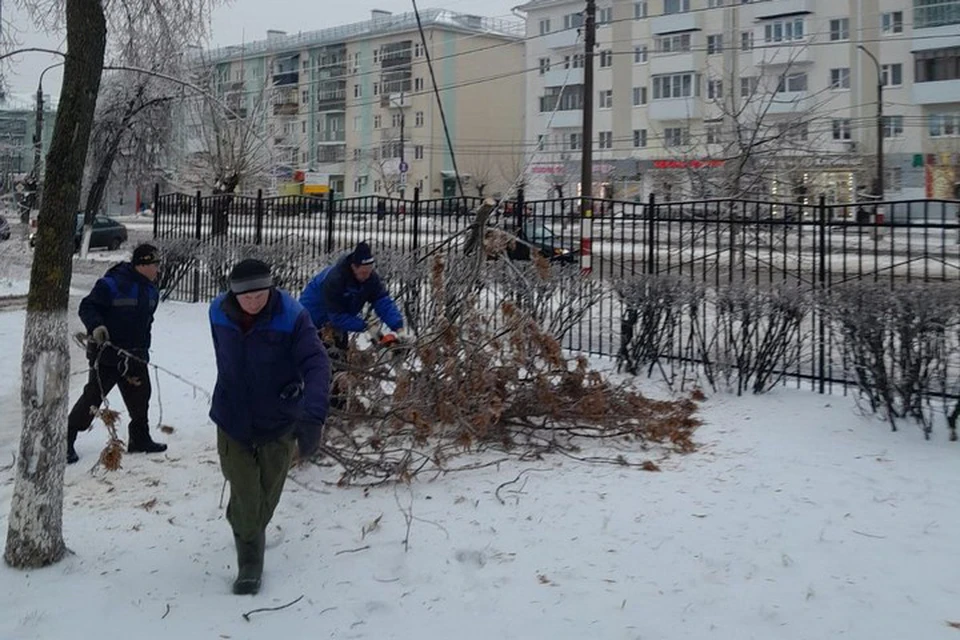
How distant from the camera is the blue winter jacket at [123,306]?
6.66m

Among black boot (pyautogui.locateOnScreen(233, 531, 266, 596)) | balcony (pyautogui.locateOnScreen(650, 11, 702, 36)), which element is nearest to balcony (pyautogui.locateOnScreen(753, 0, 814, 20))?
balcony (pyautogui.locateOnScreen(650, 11, 702, 36))

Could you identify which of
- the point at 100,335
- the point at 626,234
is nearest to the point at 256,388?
the point at 100,335

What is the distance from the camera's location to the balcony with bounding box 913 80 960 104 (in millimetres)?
40438

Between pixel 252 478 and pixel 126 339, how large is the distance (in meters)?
2.65

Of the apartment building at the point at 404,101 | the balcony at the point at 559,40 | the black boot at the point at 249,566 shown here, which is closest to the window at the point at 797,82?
the balcony at the point at 559,40


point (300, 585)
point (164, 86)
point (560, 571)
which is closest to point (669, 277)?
point (560, 571)

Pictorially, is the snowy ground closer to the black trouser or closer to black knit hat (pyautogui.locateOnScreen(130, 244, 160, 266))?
the black trouser

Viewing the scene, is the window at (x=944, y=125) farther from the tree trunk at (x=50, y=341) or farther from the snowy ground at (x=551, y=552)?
the tree trunk at (x=50, y=341)

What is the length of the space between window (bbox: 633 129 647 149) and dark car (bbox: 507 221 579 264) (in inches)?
1559

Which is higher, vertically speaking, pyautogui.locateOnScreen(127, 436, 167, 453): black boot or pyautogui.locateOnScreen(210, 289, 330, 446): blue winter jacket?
pyautogui.locateOnScreen(210, 289, 330, 446): blue winter jacket

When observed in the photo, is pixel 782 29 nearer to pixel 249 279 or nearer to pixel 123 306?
pixel 123 306

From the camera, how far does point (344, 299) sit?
23.0 ft

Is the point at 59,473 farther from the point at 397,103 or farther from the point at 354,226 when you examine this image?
the point at 397,103

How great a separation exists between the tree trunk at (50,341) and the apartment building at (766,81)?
22.8m
